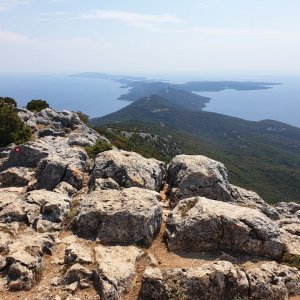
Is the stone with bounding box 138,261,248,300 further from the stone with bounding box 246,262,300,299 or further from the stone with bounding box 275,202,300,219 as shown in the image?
the stone with bounding box 275,202,300,219

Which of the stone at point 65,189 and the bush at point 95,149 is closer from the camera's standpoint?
the stone at point 65,189

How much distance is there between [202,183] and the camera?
86.2 ft

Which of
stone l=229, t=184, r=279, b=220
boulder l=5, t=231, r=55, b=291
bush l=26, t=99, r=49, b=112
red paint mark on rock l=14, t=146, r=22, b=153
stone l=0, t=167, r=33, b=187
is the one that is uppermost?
red paint mark on rock l=14, t=146, r=22, b=153

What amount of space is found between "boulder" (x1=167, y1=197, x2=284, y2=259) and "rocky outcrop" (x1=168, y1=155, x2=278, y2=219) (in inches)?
231

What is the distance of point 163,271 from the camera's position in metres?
16.0

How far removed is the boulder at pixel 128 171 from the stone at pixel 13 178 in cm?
560

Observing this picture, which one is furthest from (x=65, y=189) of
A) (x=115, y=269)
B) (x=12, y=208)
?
(x=115, y=269)

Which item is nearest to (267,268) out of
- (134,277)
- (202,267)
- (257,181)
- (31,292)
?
(202,267)

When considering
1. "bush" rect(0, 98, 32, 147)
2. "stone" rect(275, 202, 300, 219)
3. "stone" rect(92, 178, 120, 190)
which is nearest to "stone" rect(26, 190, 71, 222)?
"stone" rect(92, 178, 120, 190)

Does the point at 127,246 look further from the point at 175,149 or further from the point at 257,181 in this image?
the point at 257,181

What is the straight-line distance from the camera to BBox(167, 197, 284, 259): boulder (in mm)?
18938

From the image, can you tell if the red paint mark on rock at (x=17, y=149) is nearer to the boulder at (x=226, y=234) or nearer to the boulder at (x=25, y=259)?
the boulder at (x=25, y=259)

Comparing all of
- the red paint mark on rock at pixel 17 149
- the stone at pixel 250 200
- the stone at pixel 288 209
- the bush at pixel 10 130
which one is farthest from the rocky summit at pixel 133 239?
the bush at pixel 10 130

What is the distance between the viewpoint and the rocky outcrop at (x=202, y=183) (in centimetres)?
2602
